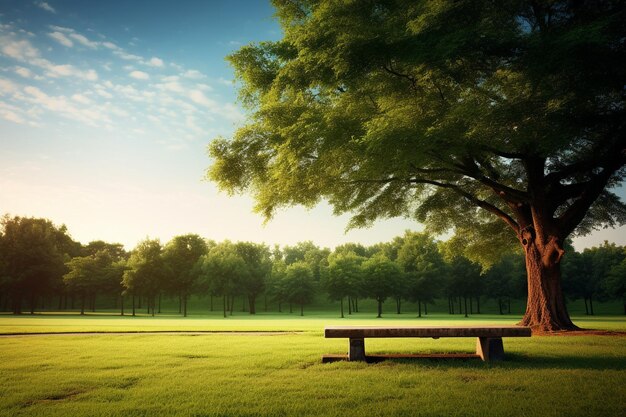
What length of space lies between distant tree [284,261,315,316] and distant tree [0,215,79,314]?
42.2 meters

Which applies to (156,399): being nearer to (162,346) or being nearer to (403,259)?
(162,346)

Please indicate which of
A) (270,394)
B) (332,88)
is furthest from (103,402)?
(332,88)

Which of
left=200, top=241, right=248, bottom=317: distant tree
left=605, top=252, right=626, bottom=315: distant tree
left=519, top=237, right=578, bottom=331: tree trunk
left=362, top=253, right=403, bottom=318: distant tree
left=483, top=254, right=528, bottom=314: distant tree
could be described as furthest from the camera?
left=483, top=254, right=528, bottom=314: distant tree

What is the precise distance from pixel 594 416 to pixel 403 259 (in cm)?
7637

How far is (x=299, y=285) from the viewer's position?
3091 inches

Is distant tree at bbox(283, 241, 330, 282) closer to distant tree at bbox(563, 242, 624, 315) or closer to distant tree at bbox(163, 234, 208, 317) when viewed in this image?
distant tree at bbox(163, 234, 208, 317)

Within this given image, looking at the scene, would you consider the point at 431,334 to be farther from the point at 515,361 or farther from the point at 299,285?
the point at 299,285

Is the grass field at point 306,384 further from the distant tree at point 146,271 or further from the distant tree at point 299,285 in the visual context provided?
the distant tree at point 299,285

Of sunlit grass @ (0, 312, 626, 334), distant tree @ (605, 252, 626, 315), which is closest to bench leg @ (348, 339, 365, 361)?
sunlit grass @ (0, 312, 626, 334)

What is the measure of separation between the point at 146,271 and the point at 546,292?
196ft

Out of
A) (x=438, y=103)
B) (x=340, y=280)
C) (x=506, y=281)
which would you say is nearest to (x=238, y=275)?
(x=340, y=280)

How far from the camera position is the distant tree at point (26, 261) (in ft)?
210

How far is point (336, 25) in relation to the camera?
1238cm

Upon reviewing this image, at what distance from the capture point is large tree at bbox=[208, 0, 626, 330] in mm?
11156
